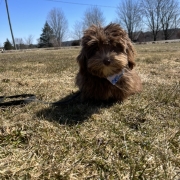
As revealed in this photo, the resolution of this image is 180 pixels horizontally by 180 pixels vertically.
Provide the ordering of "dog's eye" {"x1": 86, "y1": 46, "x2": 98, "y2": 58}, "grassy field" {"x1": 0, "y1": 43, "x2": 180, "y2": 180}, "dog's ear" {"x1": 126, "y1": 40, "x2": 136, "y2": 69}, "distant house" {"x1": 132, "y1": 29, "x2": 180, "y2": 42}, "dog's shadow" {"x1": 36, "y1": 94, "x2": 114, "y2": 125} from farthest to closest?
"distant house" {"x1": 132, "y1": 29, "x2": 180, "y2": 42}
"dog's ear" {"x1": 126, "y1": 40, "x2": 136, "y2": 69}
"dog's eye" {"x1": 86, "y1": 46, "x2": 98, "y2": 58}
"dog's shadow" {"x1": 36, "y1": 94, "x2": 114, "y2": 125}
"grassy field" {"x1": 0, "y1": 43, "x2": 180, "y2": 180}

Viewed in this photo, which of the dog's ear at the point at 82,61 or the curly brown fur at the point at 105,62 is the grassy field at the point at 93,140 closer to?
the curly brown fur at the point at 105,62

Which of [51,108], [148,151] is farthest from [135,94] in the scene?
[148,151]

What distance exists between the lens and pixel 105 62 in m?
2.65

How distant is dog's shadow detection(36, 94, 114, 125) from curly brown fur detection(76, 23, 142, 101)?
137 millimetres

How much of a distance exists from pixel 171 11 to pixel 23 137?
67618 millimetres

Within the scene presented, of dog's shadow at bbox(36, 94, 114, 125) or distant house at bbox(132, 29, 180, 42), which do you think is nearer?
dog's shadow at bbox(36, 94, 114, 125)

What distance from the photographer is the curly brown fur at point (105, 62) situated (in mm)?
2725

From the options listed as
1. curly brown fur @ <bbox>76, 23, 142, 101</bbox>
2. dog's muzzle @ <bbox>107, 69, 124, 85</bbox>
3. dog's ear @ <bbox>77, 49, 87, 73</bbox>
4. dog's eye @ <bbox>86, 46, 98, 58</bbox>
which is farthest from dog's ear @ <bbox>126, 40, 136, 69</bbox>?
dog's ear @ <bbox>77, 49, 87, 73</bbox>

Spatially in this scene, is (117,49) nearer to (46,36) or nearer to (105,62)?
(105,62)

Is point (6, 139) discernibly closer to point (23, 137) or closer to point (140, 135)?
point (23, 137)

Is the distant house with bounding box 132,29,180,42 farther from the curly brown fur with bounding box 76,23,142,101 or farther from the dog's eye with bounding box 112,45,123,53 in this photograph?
the dog's eye with bounding box 112,45,123,53

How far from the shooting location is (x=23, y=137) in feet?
6.68

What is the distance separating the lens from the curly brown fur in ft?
8.94

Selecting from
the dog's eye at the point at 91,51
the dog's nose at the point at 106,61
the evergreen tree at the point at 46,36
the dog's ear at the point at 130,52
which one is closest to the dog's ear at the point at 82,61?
the dog's eye at the point at 91,51
